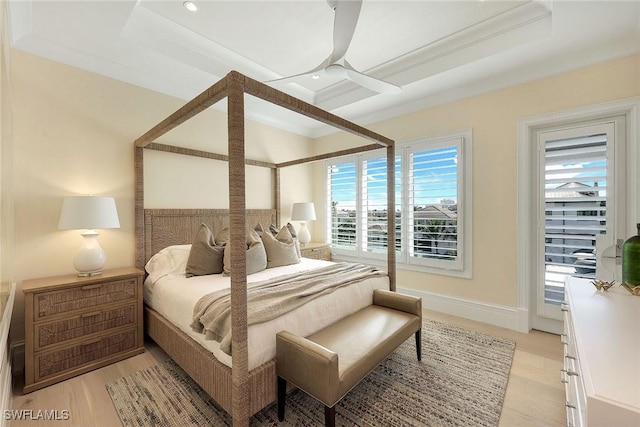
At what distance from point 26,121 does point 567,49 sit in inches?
193

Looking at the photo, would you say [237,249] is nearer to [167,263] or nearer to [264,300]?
[264,300]

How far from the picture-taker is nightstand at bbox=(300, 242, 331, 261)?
13.9 feet

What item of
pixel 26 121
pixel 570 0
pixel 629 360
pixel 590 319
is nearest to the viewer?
pixel 629 360

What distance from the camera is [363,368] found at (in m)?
1.67

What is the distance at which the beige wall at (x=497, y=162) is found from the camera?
2770 millimetres

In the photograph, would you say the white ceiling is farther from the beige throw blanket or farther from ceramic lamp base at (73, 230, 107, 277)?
the beige throw blanket

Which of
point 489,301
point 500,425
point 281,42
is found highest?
point 281,42

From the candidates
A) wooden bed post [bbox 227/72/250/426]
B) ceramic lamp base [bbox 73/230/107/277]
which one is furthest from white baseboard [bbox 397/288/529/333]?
ceramic lamp base [bbox 73/230/107/277]

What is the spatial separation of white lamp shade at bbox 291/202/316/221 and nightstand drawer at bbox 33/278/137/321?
2368mm

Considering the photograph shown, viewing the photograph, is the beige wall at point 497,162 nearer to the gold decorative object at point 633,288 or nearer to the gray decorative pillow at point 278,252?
the gold decorative object at point 633,288

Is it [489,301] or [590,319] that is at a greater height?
[590,319]

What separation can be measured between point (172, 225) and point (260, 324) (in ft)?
6.78

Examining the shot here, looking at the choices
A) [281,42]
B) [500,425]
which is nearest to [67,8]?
[281,42]

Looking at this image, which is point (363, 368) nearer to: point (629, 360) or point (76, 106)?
point (629, 360)
